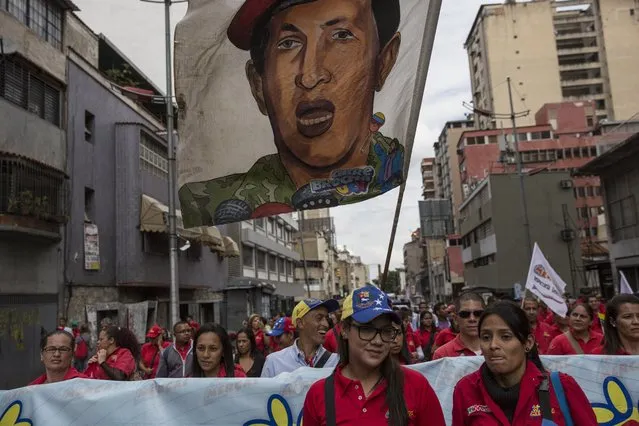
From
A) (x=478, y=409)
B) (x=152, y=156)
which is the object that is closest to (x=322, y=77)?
(x=478, y=409)

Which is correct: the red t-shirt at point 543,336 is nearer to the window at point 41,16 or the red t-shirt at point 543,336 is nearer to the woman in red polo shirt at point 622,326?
the woman in red polo shirt at point 622,326

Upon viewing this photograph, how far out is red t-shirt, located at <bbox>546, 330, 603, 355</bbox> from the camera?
5.48m

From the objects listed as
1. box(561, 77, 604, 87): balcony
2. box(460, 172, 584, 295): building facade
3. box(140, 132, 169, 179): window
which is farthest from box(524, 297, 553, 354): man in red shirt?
box(561, 77, 604, 87): balcony

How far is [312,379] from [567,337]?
2886mm

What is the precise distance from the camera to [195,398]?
4.18m

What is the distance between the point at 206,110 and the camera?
693cm

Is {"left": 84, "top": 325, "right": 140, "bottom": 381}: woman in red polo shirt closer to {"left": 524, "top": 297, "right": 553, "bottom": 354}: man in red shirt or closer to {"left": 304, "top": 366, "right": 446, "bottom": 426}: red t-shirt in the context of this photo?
{"left": 304, "top": 366, "right": 446, "bottom": 426}: red t-shirt

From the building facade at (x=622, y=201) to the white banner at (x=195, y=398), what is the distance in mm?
17839

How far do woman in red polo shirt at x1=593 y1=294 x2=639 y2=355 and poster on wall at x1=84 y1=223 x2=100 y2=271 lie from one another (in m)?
16.2

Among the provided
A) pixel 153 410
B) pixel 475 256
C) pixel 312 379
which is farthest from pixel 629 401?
pixel 475 256

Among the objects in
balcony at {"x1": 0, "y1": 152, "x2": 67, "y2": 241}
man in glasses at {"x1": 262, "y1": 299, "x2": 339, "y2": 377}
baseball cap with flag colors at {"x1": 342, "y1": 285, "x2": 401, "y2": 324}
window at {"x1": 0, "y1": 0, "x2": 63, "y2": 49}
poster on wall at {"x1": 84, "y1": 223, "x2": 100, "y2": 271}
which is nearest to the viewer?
baseball cap with flag colors at {"x1": 342, "y1": 285, "x2": 401, "y2": 324}

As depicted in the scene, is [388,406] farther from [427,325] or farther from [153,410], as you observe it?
[427,325]

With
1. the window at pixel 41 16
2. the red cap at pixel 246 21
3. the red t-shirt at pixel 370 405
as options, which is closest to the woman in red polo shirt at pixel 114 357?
the red cap at pixel 246 21

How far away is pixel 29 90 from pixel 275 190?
1235 centimetres
